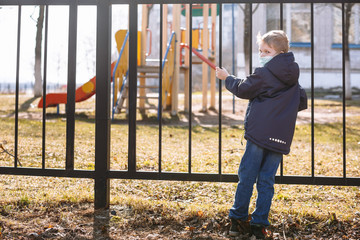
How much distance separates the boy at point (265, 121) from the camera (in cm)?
238

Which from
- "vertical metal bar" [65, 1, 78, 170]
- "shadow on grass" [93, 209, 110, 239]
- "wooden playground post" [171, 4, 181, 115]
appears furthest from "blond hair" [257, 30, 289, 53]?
"wooden playground post" [171, 4, 181, 115]

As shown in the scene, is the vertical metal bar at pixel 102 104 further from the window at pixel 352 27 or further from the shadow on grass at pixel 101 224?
the window at pixel 352 27

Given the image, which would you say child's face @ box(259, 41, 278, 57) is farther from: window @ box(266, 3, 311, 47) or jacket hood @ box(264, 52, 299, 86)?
window @ box(266, 3, 311, 47)

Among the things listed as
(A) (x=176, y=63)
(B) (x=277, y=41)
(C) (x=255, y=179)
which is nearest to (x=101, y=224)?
(C) (x=255, y=179)

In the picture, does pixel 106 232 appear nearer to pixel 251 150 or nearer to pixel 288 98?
pixel 251 150

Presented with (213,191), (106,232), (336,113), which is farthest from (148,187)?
(336,113)

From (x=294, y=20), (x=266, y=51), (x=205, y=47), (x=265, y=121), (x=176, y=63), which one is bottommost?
(x=265, y=121)

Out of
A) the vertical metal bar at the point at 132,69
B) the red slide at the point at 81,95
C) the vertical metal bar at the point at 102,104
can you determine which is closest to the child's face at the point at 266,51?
the vertical metal bar at the point at 132,69

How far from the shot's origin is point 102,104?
276 cm

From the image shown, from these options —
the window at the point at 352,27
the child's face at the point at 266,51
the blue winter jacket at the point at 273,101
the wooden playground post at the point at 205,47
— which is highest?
the window at the point at 352,27

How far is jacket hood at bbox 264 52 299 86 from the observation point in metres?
2.36

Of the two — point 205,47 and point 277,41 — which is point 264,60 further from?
point 205,47

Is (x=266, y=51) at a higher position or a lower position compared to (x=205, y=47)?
lower

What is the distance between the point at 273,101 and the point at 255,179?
479mm
